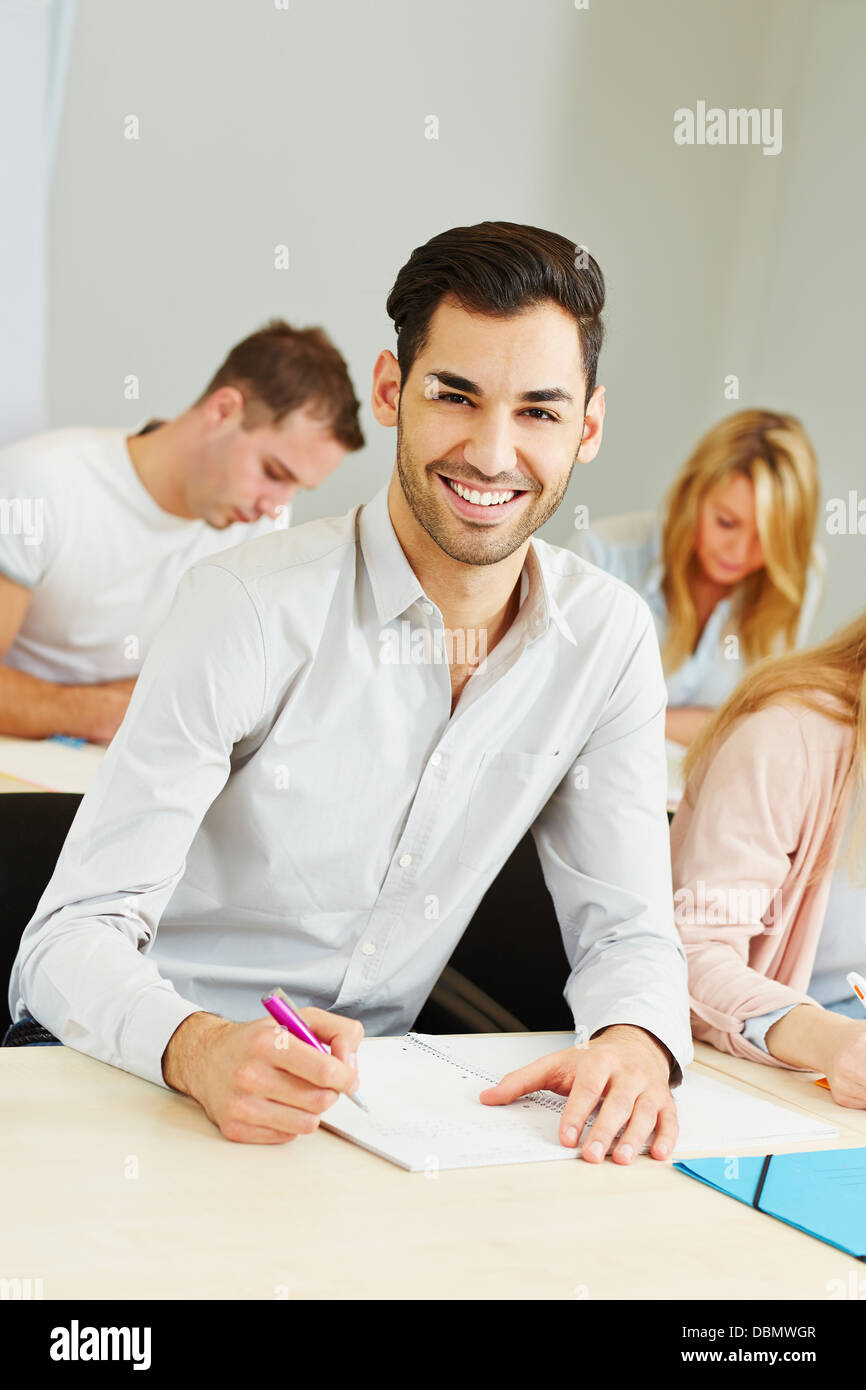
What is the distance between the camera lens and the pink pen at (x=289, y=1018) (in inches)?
39.7

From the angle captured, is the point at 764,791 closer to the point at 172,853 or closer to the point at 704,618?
the point at 172,853

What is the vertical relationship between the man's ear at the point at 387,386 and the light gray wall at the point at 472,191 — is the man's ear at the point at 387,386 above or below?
below

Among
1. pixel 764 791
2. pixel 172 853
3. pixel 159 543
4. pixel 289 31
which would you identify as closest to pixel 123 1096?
pixel 172 853

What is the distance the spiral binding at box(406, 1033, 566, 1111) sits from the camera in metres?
1.17

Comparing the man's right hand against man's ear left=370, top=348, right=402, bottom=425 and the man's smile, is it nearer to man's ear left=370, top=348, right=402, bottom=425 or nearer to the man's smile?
the man's smile

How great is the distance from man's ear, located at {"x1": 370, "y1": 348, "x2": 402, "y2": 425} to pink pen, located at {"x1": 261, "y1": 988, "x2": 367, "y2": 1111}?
0.72 m

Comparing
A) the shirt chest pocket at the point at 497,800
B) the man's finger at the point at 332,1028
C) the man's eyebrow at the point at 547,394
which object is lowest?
the man's finger at the point at 332,1028

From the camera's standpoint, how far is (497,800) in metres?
1.46

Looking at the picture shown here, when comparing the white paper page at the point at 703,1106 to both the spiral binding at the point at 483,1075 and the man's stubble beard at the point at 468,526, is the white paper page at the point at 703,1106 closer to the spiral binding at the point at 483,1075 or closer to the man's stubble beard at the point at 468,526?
the spiral binding at the point at 483,1075

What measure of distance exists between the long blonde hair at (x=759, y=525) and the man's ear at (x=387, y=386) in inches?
87.0

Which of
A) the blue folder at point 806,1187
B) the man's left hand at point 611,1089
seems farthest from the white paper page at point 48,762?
the blue folder at point 806,1187

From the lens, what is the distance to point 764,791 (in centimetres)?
157

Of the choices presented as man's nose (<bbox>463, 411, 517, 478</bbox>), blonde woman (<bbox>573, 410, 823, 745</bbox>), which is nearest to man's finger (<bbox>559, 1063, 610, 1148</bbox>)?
man's nose (<bbox>463, 411, 517, 478</bbox>)

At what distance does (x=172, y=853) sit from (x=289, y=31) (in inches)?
94.9
